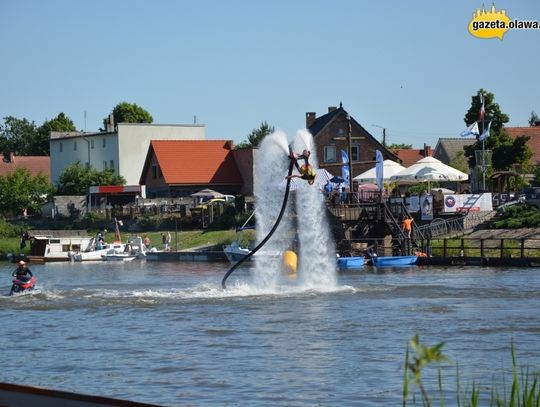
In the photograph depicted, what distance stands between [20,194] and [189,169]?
15289 millimetres

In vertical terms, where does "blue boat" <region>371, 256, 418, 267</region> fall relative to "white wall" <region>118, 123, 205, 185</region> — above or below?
below

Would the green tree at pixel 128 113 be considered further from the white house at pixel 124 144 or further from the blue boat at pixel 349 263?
the blue boat at pixel 349 263

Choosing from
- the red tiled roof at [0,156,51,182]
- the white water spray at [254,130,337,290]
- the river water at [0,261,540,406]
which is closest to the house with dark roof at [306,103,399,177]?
the river water at [0,261,540,406]

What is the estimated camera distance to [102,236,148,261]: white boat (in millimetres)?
70938

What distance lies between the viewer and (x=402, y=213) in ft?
187

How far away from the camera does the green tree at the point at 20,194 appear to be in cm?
9200

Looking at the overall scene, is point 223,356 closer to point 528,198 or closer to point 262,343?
point 262,343

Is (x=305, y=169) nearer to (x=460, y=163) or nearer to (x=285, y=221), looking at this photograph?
(x=285, y=221)

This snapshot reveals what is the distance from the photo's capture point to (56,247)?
74250mm

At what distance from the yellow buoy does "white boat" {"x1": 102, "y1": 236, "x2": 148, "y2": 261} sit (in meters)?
33.2

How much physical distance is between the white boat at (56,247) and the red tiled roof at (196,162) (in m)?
14.5

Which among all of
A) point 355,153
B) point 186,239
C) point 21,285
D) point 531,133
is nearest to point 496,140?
point 355,153

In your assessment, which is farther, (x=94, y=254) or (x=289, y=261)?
(x=94, y=254)

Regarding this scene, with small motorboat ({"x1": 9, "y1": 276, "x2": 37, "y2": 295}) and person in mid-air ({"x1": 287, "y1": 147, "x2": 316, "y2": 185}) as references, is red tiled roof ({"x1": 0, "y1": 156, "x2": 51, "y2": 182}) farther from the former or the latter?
person in mid-air ({"x1": 287, "y1": 147, "x2": 316, "y2": 185})
